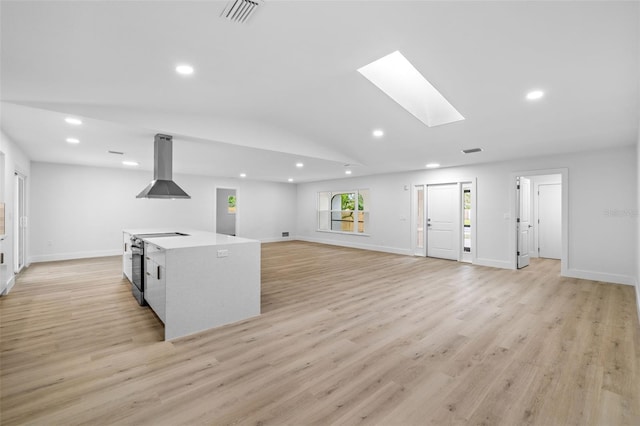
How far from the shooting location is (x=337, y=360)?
2.45 metres

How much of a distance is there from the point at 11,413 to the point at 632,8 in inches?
192

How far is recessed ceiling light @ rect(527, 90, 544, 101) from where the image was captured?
334cm

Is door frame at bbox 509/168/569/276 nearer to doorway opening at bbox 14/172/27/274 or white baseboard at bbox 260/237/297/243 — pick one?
white baseboard at bbox 260/237/297/243

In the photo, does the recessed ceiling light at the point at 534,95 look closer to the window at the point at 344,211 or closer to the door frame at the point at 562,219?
the door frame at the point at 562,219

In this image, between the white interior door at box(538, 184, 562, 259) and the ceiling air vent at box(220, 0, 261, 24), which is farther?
the white interior door at box(538, 184, 562, 259)

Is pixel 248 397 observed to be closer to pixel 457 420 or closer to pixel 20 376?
pixel 457 420

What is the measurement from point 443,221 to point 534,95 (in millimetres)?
4475

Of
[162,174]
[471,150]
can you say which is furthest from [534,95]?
[162,174]

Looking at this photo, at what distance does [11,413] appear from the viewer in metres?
1.80

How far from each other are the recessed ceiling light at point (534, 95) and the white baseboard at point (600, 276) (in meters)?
3.82

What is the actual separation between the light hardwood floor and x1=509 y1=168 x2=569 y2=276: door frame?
125 centimetres

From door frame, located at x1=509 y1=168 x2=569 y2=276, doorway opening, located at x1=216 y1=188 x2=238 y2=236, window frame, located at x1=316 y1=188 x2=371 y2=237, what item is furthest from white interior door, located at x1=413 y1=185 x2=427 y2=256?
doorway opening, located at x1=216 y1=188 x2=238 y2=236

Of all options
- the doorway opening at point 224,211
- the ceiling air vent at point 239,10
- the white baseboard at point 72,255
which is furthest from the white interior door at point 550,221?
the white baseboard at point 72,255

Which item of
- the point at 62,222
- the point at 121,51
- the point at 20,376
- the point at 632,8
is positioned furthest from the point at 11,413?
the point at 62,222
